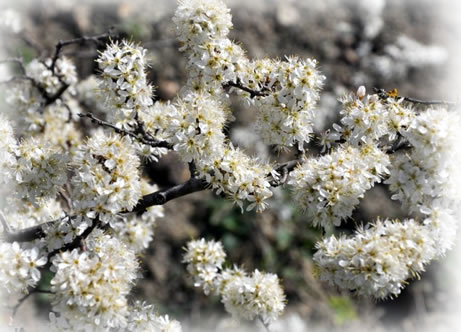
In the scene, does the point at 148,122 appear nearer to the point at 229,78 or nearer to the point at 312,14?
the point at 229,78

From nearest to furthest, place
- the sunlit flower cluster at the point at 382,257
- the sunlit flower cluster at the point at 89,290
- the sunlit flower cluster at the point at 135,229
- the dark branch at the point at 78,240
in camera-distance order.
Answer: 1. the sunlit flower cluster at the point at 89,290
2. the sunlit flower cluster at the point at 382,257
3. the dark branch at the point at 78,240
4. the sunlit flower cluster at the point at 135,229

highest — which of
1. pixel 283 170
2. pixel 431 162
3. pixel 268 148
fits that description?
pixel 268 148

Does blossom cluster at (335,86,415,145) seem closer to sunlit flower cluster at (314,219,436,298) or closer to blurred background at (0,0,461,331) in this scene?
sunlit flower cluster at (314,219,436,298)

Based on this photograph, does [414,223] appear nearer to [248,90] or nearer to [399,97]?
[399,97]

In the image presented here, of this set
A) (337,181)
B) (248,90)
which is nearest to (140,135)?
(248,90)

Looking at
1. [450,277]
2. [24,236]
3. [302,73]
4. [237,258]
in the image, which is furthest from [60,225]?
[450,277]

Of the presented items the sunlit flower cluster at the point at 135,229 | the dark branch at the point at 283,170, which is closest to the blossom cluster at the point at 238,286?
the sunlit flower cluster at the point at 135,229

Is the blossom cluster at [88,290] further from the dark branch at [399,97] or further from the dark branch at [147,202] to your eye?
the dark branch at [399,97]
